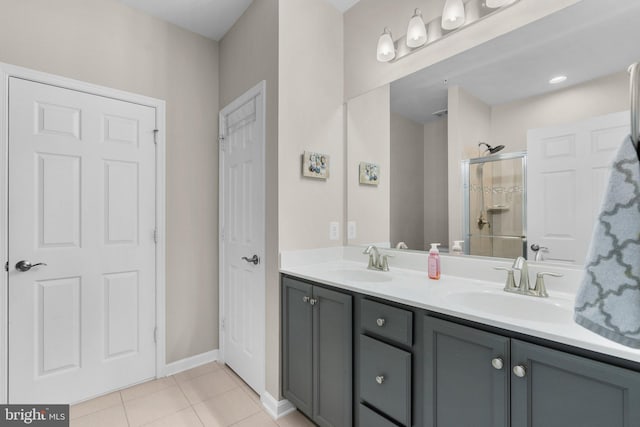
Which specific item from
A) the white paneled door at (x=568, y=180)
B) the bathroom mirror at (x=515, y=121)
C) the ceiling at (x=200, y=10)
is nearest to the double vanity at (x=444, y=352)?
the white paneled door at (x=568, y=180)

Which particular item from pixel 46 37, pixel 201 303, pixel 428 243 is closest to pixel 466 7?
pixel 428 243

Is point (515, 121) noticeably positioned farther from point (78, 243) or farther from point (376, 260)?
point (78, 243)

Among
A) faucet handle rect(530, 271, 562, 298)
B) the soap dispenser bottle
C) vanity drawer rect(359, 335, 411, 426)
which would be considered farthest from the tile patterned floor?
faucet handle rect(530, 271, 562, 298)

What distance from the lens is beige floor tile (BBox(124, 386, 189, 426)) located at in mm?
1794

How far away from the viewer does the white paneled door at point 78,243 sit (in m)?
1.76

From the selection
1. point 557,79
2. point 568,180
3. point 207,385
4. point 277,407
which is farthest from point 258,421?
point 557,79

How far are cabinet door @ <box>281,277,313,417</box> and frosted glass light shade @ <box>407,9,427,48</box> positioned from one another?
58.1 inches

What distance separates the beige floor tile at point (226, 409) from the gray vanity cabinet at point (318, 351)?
12.3 inches

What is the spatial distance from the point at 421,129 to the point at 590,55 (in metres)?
0.76

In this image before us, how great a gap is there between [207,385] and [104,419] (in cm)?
60

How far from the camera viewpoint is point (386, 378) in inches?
49.1

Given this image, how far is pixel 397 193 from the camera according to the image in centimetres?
191

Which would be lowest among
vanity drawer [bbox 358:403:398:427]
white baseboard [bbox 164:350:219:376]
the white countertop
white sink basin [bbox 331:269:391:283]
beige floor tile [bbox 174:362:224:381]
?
beige floor tile [bbox 174:362:224:381]

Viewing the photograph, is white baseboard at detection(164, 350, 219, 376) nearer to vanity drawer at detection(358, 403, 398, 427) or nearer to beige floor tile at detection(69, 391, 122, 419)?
beige floor tile at detection(69, 391, 122, 419)
